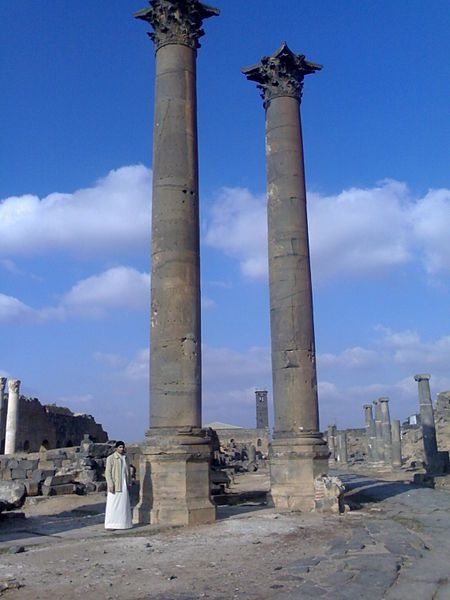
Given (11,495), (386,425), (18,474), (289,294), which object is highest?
(289,294)

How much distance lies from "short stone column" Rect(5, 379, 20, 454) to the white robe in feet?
72.1

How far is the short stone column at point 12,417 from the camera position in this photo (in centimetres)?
3019

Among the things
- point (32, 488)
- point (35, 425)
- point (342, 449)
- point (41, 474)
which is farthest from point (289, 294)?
point (342, 449)

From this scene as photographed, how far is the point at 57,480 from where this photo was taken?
17.6m

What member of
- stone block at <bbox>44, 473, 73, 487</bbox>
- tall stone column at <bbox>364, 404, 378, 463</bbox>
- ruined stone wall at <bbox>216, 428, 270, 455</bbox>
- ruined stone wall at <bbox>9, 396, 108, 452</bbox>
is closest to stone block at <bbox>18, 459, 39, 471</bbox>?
stone block at <bbox>44, 473, 73, 487</bbox>

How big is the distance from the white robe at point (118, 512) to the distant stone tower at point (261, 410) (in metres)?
63.1

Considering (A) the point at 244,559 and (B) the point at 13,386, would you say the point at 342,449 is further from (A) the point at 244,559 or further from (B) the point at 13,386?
(A) the point at 244,559

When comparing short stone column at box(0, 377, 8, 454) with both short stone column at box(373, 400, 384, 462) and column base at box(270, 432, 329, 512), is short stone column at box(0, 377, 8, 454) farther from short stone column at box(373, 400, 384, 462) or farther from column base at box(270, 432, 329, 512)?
short stone column at box(373, 400, 384, 462)

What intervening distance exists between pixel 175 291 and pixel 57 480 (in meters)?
8.94

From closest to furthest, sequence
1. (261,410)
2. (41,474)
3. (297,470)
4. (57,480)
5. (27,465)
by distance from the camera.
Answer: (297,470) < (57,480) < (41,474) < (27,465) < (261,410)

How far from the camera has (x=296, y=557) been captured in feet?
24.1

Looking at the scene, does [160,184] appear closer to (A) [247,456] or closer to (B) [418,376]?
(B) [418,376]

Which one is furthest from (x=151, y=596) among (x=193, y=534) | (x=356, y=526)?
(x=356, y=526)

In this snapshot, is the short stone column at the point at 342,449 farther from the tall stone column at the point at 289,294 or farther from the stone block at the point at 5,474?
the tall stone column at the point at 289,294
